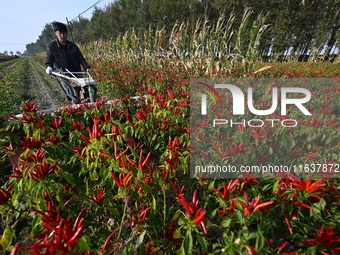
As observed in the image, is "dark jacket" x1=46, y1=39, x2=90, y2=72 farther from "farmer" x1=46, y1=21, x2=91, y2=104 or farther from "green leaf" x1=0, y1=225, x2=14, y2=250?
"green leaf" x1=0, y1=225, x2=14, y2=250

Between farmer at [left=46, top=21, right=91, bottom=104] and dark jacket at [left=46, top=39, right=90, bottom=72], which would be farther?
dark jacket at [left=46, top=39, right=90, bottom=72]

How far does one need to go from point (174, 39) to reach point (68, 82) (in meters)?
3.46

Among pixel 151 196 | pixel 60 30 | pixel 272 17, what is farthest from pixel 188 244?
pixel 272 17

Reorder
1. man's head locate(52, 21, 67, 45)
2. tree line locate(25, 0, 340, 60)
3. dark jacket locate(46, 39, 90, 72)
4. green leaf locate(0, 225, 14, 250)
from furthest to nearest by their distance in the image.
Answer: tree line locate(25, 0, 340, 60) → dark jacket locate(46, 39, 90, 72) → man's head locate(52, 21, 67, 45) → green leaf locate(0, 225, 14, 250)

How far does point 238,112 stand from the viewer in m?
2.02

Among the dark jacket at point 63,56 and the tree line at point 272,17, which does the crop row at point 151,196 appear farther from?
the tree line at point 272,17

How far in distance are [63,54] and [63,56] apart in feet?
0.13

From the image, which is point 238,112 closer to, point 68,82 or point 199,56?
point 199,56

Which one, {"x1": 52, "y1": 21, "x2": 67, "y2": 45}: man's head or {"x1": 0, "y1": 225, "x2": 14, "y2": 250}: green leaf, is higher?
{"x1": 52, "y1": 21, "x2": 67, "y2": 45}: man's head

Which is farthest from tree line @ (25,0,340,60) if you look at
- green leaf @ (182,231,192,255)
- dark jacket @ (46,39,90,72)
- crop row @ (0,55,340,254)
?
green leaf @ (182,231,192,255)

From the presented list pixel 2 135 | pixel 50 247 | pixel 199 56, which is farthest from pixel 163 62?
pixel 50 247

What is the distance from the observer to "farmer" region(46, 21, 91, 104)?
3474mm

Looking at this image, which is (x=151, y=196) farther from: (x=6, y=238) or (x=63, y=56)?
(x=63, y=56)

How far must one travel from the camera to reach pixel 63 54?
12.2ft
